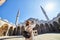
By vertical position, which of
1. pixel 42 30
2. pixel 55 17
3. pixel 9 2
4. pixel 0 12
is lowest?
pixel 42 30

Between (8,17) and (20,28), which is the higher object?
(8,17)

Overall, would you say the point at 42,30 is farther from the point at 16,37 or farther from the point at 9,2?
the point at 9,2

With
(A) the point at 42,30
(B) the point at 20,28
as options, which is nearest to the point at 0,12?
(B) the point at 20,28

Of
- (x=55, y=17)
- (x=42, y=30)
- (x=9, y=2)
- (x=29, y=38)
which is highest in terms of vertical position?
(x=9, y=2)

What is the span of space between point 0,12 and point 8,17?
262 millimetres

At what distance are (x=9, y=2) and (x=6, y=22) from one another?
553 mm

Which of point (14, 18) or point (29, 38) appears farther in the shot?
point (14, 18)

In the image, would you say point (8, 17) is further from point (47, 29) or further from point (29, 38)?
point (29, 38)

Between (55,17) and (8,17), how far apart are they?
4.15 ft

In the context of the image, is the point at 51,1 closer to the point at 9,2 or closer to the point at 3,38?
the point at 9,2

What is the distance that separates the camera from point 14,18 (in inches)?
151

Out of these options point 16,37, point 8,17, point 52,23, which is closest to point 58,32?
point 52,23

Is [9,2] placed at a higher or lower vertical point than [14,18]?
higher

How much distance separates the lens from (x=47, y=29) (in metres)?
3.91
